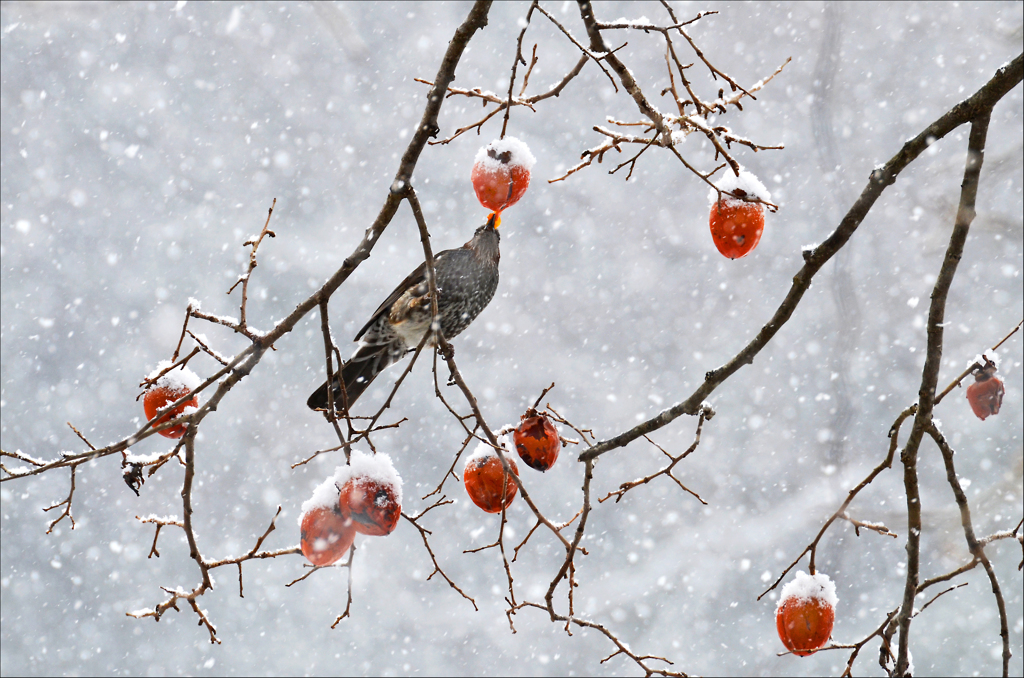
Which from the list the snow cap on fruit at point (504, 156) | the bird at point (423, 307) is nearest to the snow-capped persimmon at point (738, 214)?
the snow cap on fruit at point (504, 156)

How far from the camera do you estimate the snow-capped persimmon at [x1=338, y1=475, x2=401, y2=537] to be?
0.86 metres

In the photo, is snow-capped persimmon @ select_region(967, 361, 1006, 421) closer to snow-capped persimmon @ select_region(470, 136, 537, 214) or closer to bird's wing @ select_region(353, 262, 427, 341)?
snow-capped persimmon @ select_region(470, 136, 537, 214)

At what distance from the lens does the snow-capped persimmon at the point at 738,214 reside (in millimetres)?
883

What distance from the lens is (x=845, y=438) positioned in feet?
13.4

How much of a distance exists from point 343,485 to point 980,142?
760mm

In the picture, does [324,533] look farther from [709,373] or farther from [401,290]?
[401,290]

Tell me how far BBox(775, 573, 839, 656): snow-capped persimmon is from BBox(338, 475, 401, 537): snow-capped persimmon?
467 millimetres

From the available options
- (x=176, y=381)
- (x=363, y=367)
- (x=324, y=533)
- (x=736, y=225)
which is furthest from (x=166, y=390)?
(x=736, y=225)

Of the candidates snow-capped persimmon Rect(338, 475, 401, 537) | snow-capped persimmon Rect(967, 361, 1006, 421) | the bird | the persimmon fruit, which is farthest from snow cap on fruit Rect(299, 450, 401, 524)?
snow-capped persimmon Rect(967, 361, 1006, 421)

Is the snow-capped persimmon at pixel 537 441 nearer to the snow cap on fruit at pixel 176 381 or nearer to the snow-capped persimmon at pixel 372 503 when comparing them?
the snow-capped persimmon at pixel 372 503

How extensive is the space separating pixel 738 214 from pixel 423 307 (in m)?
0.64

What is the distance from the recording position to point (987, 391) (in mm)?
922

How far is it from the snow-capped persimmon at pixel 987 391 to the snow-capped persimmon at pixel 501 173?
60cm

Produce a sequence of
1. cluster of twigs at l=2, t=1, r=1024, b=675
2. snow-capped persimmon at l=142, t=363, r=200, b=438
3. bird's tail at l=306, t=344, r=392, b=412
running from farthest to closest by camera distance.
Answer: bird's tail at l=306, t=344, r=392, b=412 < snow-capped persimmon at l=142, t=363, r=200, b=438 < cluster of twigs at l=2, t=1, r=1024, b=675
